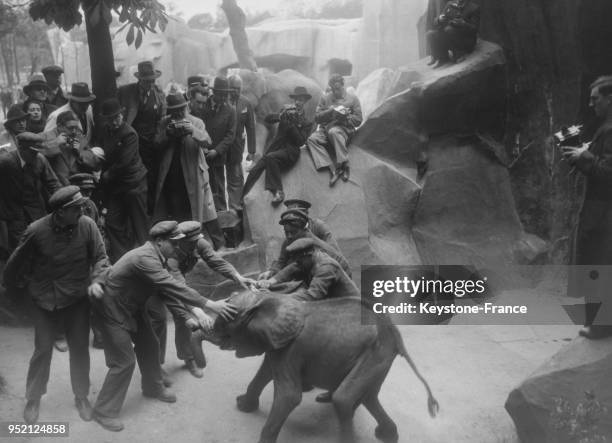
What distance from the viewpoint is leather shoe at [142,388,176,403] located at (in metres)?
5.46

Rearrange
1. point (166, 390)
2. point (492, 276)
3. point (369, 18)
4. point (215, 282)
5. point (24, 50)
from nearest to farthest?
point (166, 390) → point (215, 282) → point (492, 276) → point (24, 50) → point (369, 18)

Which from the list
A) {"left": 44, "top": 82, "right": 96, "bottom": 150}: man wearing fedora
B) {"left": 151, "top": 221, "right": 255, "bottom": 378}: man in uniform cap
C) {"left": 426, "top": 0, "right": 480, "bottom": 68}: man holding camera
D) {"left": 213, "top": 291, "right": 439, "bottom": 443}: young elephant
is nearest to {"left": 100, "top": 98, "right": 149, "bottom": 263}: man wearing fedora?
{"left": 44, "top": 82, "right": 96, "bottom": 150}: man wearing fedora

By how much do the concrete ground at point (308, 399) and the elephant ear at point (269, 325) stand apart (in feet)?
2.63

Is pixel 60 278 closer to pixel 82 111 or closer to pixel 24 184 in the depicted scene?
pixel 24 184

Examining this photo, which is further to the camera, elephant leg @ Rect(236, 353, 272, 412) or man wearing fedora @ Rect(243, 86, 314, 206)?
man wearing fedora @ Rect(243, 86, 314, 206)

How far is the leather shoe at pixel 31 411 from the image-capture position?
506 cm

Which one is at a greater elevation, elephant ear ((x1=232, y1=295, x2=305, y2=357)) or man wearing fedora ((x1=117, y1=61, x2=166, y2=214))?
man wearing fedora ((x1=117, y1=61, x2=166, y2=214))

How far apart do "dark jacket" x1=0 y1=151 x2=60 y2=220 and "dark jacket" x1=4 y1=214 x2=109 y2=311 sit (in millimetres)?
1534

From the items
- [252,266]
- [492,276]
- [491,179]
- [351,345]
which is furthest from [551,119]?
[351,345]

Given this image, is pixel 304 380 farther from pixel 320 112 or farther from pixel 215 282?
pixel 320 112

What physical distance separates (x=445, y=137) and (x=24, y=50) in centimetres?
1532

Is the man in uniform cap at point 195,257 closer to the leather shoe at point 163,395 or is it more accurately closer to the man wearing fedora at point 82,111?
the leather shoe at point 163,395

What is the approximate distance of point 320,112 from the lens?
887cm

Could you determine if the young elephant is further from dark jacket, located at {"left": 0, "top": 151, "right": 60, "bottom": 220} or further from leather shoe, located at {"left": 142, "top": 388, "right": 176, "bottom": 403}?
dark jacket, located at {"left": 0, "top": 151, "right": 60, "bottom": 220}
